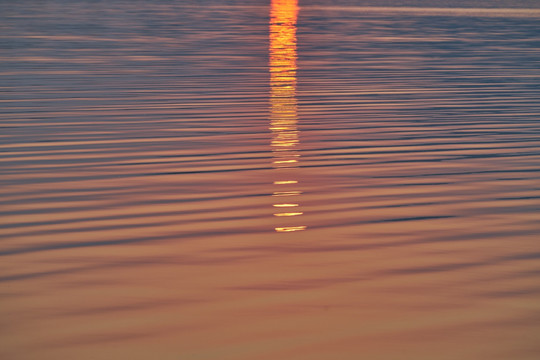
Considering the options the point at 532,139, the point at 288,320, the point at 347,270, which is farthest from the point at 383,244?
the point at 532,139

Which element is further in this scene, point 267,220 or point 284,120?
point 284,120

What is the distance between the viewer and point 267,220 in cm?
698

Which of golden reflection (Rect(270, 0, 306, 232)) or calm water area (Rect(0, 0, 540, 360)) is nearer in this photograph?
calm water area (Rect(0, 0, 540, 360))

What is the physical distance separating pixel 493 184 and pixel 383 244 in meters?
2.30

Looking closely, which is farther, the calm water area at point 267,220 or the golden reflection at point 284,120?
A: the golden reflection at point 284,120

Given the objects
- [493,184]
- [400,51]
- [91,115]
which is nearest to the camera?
[493,184]

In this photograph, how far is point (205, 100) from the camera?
45.7ft

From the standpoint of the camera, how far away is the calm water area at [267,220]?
4738 millimetres

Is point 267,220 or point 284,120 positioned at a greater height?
point 284,120

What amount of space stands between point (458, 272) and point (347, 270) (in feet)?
2.11

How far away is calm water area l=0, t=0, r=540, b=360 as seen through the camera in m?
4.74

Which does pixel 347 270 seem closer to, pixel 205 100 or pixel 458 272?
pixel 458 272

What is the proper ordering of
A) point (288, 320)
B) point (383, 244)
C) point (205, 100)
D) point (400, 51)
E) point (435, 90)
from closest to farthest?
1. point (288, 320)
2. point (383, 244)
3. point (205, 100)
4. point (435, 90)
5. point (400, 51)

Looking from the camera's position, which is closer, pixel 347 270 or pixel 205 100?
pixel 347 270
